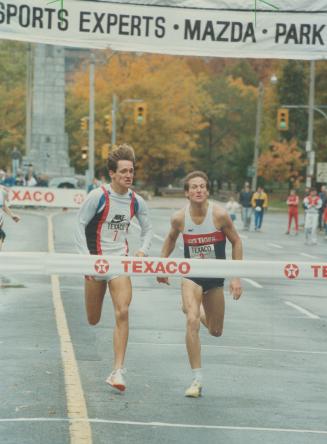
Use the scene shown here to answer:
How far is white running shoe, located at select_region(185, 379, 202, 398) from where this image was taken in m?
10.1

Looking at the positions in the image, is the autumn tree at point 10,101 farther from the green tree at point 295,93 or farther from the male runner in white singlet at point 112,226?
the male runner in white singlet at point 112,226

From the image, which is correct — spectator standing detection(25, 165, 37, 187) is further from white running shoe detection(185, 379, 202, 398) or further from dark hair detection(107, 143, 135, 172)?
white running shoe detection(185, 379, 202, 398)

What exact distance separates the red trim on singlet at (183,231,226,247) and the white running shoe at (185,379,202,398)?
3.93 feet

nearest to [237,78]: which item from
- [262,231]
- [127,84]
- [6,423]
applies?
[127,84]

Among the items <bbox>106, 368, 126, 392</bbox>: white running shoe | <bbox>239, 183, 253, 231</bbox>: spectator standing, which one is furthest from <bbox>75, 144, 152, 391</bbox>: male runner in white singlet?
<bbox>239, 183, 253, 231</bbox>: spectator standing

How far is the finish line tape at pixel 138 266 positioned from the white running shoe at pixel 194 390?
2.84ft

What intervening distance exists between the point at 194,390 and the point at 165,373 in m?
1.37

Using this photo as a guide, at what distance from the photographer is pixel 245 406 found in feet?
32.1

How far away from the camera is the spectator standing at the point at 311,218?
3956 cm

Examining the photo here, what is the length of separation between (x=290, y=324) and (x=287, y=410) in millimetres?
6661

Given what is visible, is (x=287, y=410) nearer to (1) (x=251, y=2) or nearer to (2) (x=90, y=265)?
(2) (x=90, y=265)

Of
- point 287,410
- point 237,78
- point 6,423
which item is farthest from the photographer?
point 237,78

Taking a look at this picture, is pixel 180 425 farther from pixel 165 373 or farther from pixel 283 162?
pixel 283 162

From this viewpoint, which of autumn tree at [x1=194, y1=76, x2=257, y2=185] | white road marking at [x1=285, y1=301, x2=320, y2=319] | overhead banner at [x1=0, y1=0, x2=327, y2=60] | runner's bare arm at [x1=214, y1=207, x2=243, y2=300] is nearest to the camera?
overhead banner at [x1=0, y1=0, x2=327, y2=60]
